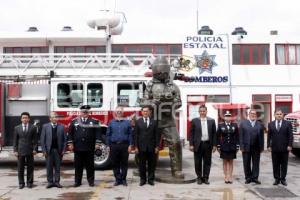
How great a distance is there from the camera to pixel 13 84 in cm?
1353

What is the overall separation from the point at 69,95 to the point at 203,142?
4.31 meters

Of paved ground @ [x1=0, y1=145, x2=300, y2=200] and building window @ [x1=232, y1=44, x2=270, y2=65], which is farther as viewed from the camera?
building window @ [x1=232, y1=44, x2=270, y2=65]

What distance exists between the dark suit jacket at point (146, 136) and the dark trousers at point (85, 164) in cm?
106

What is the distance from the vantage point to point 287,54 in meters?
29.5

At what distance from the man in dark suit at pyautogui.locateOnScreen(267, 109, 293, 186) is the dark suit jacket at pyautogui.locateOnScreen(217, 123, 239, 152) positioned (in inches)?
30.1

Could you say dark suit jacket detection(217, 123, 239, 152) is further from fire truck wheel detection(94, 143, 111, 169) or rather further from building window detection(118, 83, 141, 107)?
fire truck wheel detection(94, 143, 111, 169)

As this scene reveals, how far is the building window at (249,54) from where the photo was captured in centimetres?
2914

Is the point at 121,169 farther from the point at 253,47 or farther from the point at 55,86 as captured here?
the point at 253,47

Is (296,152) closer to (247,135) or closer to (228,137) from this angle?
(247,135)

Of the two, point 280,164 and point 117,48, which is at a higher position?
point 117,48

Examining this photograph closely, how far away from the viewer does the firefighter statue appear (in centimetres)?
1103

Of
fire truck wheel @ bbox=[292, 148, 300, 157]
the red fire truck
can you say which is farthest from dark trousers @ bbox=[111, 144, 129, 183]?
fire truck wheel @ bbox=[292, 148, 300, 157]

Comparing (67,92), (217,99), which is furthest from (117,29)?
(67,92)

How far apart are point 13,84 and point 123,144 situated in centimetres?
449
